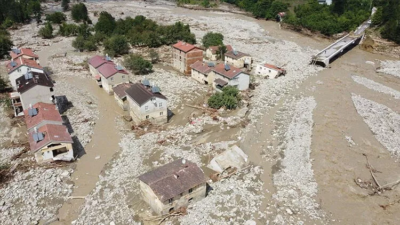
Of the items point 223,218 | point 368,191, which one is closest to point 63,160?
point 223,218

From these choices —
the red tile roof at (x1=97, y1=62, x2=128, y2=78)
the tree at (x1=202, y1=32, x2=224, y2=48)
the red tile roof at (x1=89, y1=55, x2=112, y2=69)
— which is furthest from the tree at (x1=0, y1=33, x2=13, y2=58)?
the tree at (x1=202, y1=32, x2=224, y2=48)

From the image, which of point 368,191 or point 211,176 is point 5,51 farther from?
point 368,191

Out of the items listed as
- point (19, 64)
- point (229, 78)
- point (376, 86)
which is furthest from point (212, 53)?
point (19, 64)

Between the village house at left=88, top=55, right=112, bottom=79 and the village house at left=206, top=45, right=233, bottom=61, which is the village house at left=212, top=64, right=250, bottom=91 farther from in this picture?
the village house at left=88, top=55, right=112, bottom=79

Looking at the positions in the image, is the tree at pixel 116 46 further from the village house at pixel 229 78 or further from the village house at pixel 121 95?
the village house at pixel 229 78

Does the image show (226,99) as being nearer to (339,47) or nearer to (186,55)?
(186,55)

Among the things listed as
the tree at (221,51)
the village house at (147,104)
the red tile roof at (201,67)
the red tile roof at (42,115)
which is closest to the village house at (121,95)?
the village house at (147,104)
